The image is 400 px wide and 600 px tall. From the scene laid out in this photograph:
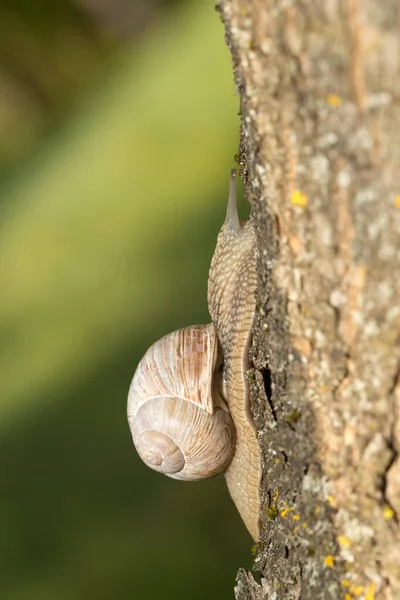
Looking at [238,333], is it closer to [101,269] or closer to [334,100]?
[334,100]

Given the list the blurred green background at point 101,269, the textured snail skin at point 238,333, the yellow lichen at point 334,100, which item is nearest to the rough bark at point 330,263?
the yellow lichen at point 334,100

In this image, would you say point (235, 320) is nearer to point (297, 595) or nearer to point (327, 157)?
point (297, 595)

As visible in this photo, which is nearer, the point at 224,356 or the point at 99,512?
the point at 224,356

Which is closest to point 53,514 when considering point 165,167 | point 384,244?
point 165,167

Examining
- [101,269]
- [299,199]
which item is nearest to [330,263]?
[299,199]

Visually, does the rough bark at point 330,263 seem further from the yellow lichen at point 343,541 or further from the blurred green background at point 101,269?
the blurred green background at point 101,269

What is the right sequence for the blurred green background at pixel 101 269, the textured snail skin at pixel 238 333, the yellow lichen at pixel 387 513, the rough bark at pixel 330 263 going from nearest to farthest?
1. the rough bark at pixel 330 263
2. the yellow lichen at pixel 387 513
3. the textured snail skin at pixel 238 333
4. the blurred green background at pixel 101 269

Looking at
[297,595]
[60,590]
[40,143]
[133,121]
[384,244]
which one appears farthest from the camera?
[40,143]

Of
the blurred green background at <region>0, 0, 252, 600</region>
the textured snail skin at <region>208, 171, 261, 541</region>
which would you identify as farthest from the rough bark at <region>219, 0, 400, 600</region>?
the blurred green background at <region>0, 0, 252, 600</region>
